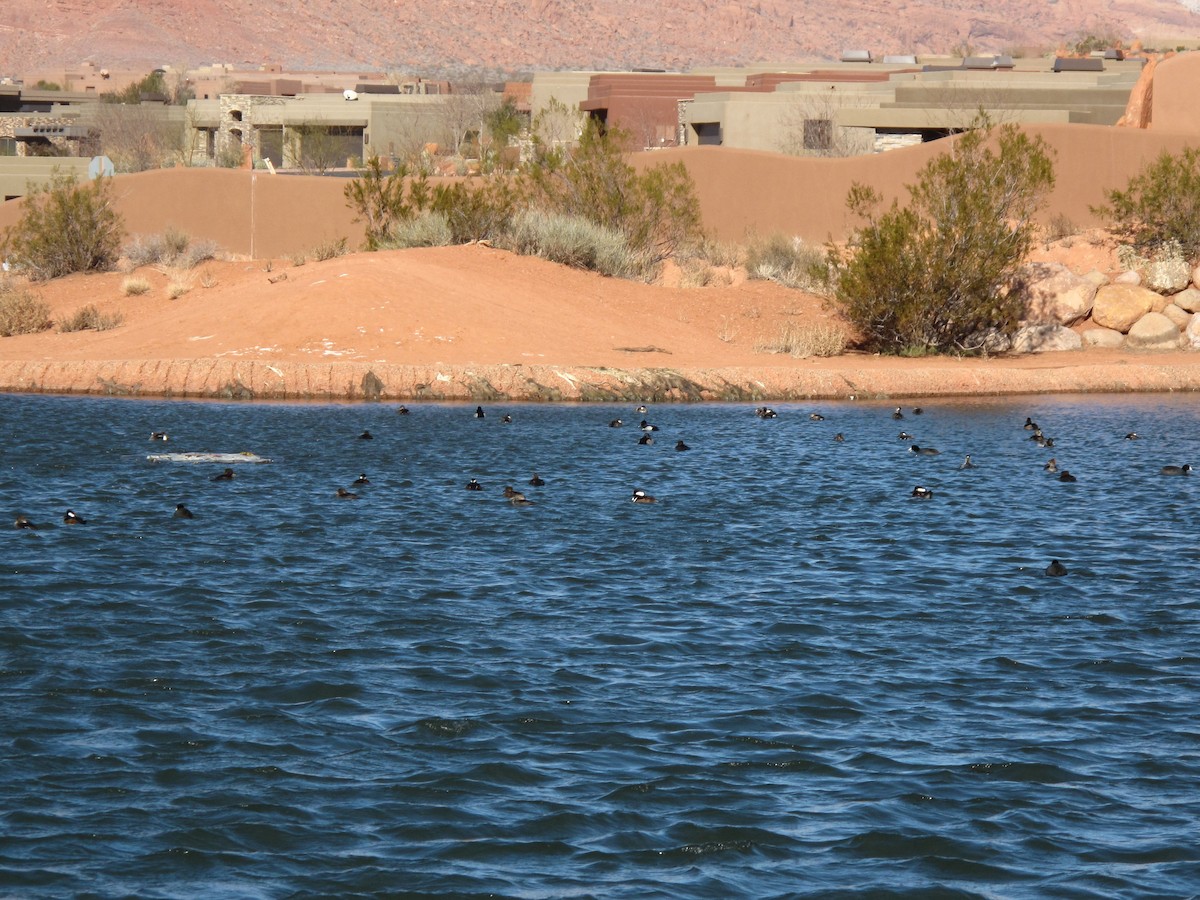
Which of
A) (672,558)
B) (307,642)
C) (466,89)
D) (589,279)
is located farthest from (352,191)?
(466,89)

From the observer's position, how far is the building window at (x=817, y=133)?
195ft

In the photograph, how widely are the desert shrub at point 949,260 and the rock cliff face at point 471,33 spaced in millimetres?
84196

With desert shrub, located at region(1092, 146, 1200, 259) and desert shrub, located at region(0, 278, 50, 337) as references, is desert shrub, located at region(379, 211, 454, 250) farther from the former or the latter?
desert shrub, located at region(1092, 146, 1200, 259)

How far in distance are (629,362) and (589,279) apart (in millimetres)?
8340

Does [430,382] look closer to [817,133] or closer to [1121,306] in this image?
[1121,306]

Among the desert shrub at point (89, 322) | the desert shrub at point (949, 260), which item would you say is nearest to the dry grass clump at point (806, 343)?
the desert shrub at point (949, 260)

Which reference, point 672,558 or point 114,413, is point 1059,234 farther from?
point 672,558

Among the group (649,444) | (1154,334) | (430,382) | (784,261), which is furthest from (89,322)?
(1154,334)

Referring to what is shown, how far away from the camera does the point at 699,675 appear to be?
44.4ft

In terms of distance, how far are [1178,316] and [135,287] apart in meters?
26.0

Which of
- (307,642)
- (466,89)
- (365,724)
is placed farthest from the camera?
(466,89)

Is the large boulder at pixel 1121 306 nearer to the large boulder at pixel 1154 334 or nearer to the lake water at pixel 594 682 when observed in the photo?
the large boulder at pixel 1154 334

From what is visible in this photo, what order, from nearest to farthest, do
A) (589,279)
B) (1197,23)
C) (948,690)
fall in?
(948,690)
(589,279)
(1197,23)

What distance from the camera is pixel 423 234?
45469 millimetres
